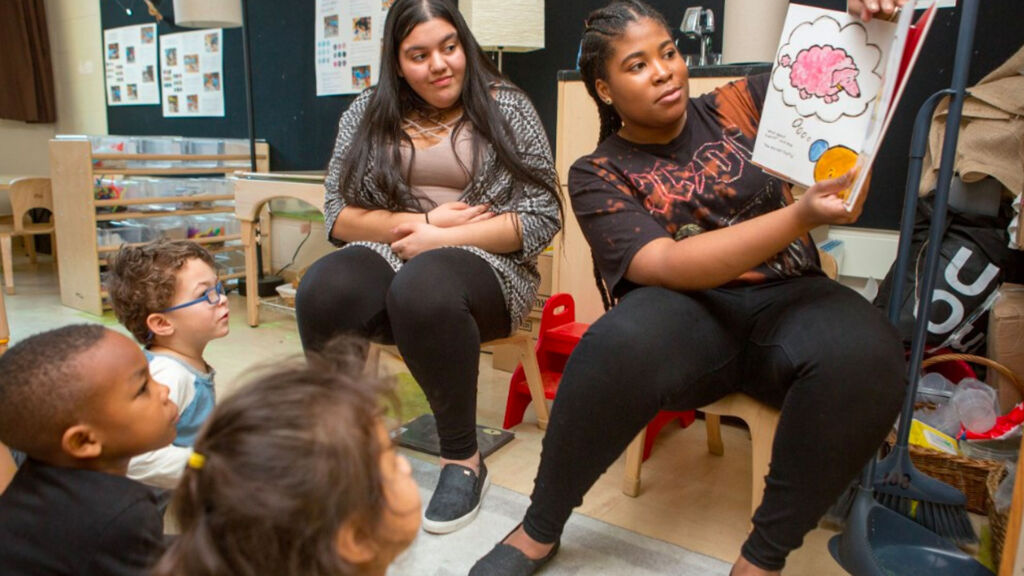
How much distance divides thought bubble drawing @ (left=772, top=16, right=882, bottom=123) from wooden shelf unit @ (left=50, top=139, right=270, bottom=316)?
2556 millimetres

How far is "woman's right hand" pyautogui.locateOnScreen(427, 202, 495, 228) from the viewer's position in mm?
1359

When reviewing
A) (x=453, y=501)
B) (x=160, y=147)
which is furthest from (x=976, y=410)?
(x=160, y=147)

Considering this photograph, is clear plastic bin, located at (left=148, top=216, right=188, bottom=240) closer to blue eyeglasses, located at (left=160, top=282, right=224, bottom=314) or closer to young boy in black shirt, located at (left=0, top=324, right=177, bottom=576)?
blue eyeglasses, located at (left=160, top=282, right=224, bottom=314)

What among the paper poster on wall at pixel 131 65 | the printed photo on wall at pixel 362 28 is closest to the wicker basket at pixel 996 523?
the printed photo on wall at pixel 362 28

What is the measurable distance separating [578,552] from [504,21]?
4.85ft

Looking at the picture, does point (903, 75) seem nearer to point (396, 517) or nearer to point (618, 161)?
point (618, 161)

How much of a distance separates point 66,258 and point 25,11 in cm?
217

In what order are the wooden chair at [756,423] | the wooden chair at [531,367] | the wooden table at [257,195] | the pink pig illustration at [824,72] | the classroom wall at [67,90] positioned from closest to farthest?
the pink pig illustration at [824,72], the wooden chair at [756,423], the wooden chair at [531,367], the wooden table at [257,195], the classroom wall at [67,90]

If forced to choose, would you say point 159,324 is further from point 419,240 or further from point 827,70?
point 827,70

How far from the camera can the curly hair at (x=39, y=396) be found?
73 centimetres

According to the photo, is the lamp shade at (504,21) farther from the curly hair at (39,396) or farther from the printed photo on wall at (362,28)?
the curly hair at (39,396)

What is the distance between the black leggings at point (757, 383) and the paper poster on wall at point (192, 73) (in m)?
3.15

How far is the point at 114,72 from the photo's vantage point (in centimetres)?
409

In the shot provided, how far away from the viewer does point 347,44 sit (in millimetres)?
2936
